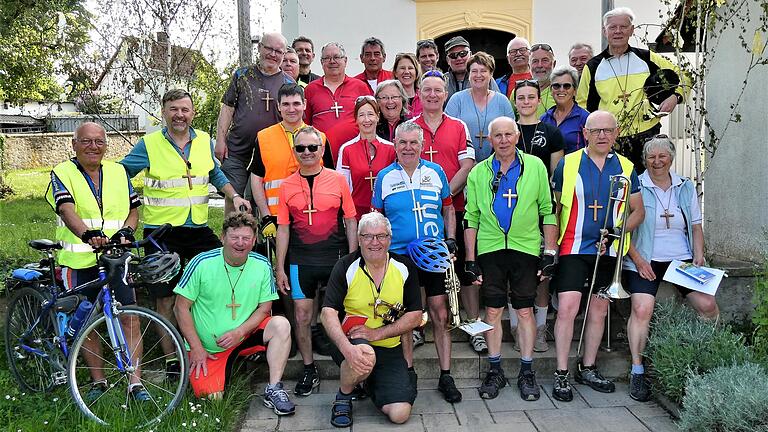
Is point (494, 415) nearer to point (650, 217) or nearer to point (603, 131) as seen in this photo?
point (650, 217)

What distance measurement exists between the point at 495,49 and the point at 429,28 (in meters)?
1.37

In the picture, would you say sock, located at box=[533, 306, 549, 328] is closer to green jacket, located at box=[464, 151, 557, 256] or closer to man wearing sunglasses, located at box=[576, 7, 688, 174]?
green jacket, located at box=[464, 151, 557, 256]

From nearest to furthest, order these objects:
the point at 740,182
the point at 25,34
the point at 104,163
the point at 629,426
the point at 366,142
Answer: the point at 629,426
the point at 104,163
the point at 366,142
the point at 740,182
the point at 25,34

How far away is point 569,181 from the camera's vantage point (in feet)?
14.8

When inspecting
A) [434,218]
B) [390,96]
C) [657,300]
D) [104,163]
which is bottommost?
[657,300]

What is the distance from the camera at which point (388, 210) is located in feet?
14.6

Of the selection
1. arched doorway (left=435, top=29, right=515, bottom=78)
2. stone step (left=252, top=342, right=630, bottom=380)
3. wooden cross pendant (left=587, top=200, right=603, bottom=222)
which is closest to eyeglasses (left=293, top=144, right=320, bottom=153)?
stone step (left=252, top=342, right=630, bottom=380)

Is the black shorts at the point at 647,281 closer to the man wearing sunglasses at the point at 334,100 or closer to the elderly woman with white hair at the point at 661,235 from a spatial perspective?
the elderly woman with white hair at the point at 661,235

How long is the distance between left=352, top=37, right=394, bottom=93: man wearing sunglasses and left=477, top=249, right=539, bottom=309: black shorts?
2126mm

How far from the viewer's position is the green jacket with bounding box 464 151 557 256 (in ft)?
14.4

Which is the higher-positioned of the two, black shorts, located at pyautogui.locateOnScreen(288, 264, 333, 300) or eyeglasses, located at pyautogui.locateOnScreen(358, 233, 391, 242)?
eyeglasses, located at pyautogui.locateOnScreen(358, 233, 391, 242)

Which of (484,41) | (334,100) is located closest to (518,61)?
(334,100)

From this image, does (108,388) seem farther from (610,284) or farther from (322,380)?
(610,284)

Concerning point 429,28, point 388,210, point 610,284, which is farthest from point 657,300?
point 429,28
